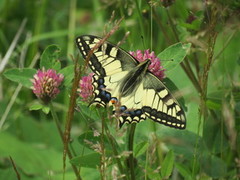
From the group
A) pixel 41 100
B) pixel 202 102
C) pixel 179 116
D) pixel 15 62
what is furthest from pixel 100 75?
pixel 15 62

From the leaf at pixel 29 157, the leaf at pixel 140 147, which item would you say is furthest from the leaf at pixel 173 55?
the leaf at pixel 29 157

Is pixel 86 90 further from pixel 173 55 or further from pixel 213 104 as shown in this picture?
pixel 213 104

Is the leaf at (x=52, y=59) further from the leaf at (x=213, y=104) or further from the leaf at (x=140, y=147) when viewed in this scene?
the leaf at (x=213, y=104)

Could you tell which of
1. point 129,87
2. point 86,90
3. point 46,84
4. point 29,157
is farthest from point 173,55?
point 29,157

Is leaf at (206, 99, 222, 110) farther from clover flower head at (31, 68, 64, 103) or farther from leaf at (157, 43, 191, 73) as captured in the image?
clover flower head at (31, 68, 64, 103)

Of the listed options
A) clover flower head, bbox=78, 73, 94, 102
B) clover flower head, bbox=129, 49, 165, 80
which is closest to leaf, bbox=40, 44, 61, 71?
clover flower head, bbox=78, 73, 94, 102

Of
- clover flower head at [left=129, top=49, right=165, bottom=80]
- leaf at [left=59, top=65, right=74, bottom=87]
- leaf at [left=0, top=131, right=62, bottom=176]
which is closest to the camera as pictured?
clover flower head at [left=129, top=49, right=165, bottom=80]

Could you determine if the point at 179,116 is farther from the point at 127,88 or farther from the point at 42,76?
the point at 42,76
